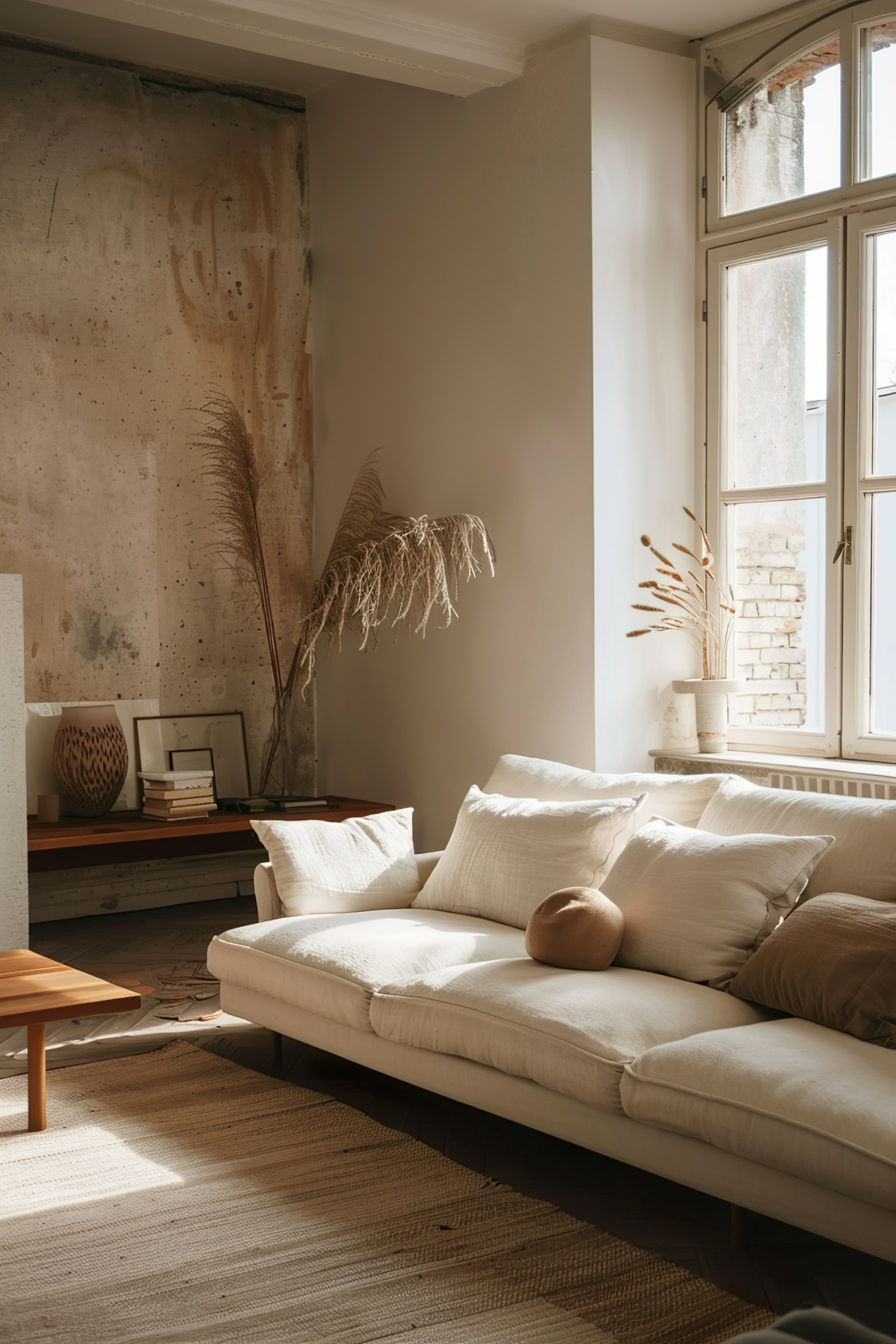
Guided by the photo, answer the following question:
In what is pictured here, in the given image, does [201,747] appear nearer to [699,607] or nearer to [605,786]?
[699,607]

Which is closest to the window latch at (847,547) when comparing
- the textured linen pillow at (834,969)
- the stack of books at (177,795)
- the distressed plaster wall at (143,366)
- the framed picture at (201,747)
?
the textured linen pillow at (834,969)

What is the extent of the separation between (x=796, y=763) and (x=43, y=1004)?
264cm

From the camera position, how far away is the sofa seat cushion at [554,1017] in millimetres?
2844

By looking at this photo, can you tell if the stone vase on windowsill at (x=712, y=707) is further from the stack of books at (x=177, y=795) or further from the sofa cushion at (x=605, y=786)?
the stack of books at (x=177, y=795)

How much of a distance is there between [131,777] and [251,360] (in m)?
2.11

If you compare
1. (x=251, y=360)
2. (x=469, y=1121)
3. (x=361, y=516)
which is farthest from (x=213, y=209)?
(x=469, y=1121)

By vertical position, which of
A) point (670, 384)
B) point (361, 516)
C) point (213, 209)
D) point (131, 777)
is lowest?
point (131, 777)

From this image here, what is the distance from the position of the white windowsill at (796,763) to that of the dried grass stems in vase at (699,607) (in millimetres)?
301

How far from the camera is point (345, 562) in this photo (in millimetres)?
5828

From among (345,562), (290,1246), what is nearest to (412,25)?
(345,562)

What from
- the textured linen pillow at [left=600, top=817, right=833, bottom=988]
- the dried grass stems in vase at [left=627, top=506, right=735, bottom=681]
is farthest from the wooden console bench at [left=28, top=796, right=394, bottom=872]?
the textured linen pillow at [left=600, top=817, right=833, bottom=988]

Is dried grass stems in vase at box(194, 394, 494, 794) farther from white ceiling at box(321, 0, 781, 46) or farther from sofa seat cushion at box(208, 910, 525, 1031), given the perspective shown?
white ceiling at box(321, 0, 781, 46)

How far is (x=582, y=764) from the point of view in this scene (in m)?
5.01

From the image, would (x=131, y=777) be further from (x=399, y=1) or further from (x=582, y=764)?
(x=399, y=1)
